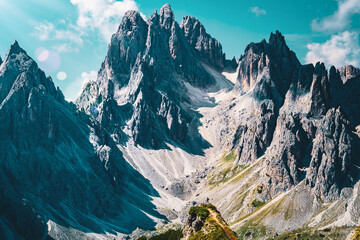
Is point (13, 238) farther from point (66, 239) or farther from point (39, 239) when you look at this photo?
point (66, 239)

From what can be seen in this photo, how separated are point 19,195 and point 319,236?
159548mm

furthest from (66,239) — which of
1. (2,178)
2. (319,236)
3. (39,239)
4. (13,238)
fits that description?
(319,236)

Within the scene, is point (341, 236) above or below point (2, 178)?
below

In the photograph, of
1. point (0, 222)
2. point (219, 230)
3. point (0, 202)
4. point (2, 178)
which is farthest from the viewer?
point (2, 178)

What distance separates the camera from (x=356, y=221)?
655 feet

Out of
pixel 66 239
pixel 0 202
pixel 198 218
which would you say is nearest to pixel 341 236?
pixel 66 239

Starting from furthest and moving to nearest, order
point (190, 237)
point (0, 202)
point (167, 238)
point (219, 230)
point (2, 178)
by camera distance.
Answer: point (2, 178)
point (0, 202)
point (167, 238)
point (190, 237)
point (219, 230)

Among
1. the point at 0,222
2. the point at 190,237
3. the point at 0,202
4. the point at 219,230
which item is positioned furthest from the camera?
the point at 0,202

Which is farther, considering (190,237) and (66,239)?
(66,239)

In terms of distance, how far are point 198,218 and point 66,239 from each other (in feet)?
511

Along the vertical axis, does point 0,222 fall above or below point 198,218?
above

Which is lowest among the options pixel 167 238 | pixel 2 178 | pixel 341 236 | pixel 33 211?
pixel 341 236

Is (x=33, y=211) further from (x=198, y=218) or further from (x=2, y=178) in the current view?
(x=198, y=218)

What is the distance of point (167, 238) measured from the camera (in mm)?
82312
